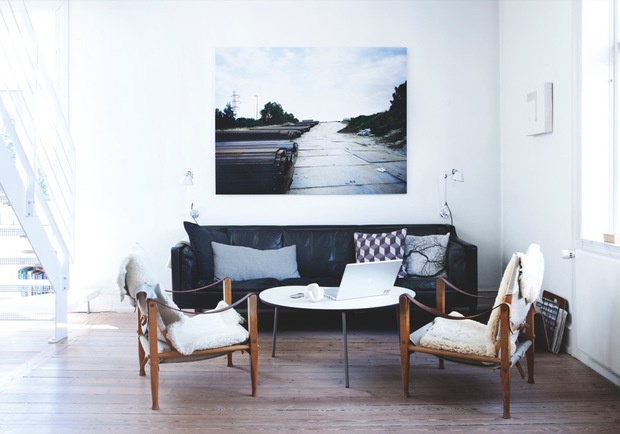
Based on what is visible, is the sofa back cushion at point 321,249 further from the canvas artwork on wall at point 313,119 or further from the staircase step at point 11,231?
the staircase step at point 11,231

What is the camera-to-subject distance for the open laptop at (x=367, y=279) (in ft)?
11.9

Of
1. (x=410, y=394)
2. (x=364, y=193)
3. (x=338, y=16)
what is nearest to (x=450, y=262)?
(x=364, y=193)

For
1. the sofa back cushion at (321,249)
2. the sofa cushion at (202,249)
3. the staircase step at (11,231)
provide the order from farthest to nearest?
the sofa back cushion at (321,249), the sofa cushion at (202,249), the staircase step at (11,231)

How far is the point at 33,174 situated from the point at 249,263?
1888 mm

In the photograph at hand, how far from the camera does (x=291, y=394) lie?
343cm

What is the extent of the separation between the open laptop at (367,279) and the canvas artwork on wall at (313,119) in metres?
2.10

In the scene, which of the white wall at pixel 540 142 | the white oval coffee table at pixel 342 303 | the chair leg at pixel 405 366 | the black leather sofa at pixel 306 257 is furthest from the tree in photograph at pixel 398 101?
the chair leg at pixel 405 366

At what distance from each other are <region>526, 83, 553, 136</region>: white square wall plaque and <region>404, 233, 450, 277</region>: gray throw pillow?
1.23 meters

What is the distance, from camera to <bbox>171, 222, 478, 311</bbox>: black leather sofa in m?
4.87

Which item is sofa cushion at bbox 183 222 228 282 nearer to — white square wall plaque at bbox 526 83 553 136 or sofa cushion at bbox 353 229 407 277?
sofa cushion at bbox 353 229 407 277

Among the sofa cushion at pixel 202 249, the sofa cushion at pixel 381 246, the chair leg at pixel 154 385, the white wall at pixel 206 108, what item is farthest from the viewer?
the white wall at pixel 206 108

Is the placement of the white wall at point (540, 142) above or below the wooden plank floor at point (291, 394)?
above

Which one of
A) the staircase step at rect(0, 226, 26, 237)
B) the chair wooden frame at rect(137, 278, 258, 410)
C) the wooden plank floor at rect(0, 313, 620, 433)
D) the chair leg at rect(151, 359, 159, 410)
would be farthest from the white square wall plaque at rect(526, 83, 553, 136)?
the staircase step at rect(0, 226, 26, 237)

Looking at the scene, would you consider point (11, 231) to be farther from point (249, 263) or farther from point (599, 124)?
point (599, 124)
